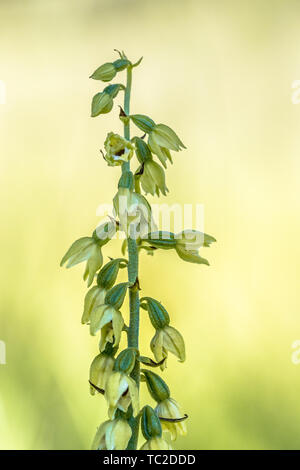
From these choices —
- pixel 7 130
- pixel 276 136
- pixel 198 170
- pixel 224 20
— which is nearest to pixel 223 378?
pixel 198 170

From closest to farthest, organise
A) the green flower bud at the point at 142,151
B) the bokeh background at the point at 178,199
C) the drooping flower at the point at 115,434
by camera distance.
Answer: the drooping flower at the point at 115,434, the green flower bud at the point at 142,151, the bokeh background at the point at 178,199

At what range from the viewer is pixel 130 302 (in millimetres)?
753

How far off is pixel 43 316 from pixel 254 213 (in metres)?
0.67

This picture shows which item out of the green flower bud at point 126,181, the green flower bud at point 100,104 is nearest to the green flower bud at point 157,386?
the green flower bud at point 126,181

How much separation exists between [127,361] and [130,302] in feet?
0.23

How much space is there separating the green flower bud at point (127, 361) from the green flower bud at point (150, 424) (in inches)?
2.5

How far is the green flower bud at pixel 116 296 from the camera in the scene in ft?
2.51

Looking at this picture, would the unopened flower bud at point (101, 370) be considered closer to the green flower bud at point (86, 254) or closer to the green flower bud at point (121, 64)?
the green flower bud at point (86, 254)

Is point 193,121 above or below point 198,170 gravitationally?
above

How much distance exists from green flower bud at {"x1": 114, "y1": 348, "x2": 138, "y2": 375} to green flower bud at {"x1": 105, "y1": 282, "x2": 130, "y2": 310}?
0.06m

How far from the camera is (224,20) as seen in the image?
6.86 ft

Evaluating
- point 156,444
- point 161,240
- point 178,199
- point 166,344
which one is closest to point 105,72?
point 161,240

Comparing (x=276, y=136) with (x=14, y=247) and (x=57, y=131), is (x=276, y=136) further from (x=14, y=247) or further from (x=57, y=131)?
(x=14, y=247)
